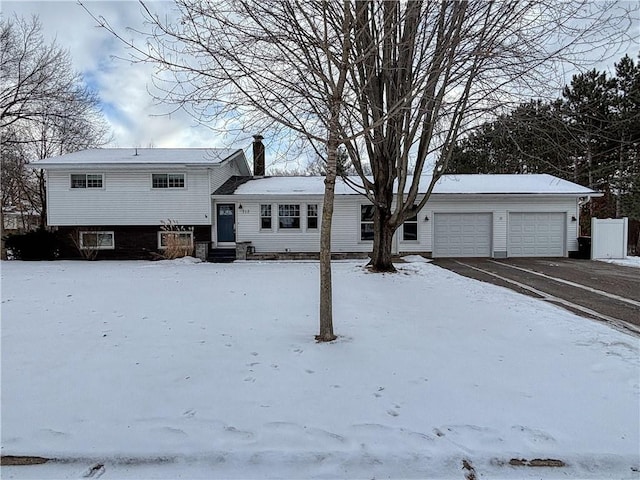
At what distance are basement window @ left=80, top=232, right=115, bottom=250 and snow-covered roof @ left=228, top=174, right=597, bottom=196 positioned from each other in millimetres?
5984


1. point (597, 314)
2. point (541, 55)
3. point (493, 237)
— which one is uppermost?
point (541, 55)

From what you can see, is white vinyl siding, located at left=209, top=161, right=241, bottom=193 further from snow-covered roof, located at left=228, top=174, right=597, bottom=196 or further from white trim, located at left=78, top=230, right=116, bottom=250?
white trim, located at left=78, top=230, right=116, bottom=250

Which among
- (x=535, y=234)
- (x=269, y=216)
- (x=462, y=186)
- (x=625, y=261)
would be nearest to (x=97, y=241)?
(x=269, y=216)

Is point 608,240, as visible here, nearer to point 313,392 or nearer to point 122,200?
point 313,392

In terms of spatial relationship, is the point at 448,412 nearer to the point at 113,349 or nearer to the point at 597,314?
the point at 113,349

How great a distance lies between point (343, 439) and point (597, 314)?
6.02 m

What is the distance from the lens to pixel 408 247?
54.4 ft

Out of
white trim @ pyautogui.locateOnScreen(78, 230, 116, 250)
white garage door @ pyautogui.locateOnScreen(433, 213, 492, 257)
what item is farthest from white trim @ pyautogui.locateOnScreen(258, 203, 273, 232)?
white garage door @ pyautogui.locateOnScreen(433, 213, 492, 257)

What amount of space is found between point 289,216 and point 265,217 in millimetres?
1053

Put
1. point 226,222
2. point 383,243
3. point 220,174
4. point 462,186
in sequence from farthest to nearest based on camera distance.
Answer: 1. point 220,174
2. point 462,186
3. point 226,222
4. point 383,243

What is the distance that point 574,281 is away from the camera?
10281 millimetres

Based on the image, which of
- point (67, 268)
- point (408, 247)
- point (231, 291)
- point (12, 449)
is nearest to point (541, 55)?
point (231, 291)

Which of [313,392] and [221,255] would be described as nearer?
[313,392]

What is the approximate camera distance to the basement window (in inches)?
658
